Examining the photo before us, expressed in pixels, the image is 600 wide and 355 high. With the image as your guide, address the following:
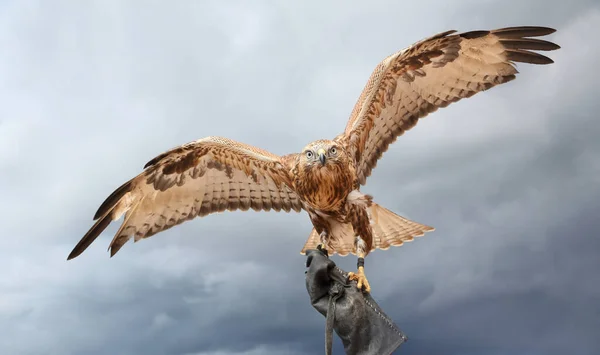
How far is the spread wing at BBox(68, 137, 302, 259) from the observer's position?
23.9 feet

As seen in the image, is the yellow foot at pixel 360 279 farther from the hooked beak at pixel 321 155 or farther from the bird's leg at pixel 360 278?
the hooked beak at pixel 321 155

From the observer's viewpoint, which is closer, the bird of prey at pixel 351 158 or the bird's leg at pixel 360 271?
the bird's leg at pixel 360 271

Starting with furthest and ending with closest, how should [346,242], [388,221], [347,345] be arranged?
[388,221] → [346,242] → [347,345]

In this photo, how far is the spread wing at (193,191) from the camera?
7.29 meters

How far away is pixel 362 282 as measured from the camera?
5.46 m

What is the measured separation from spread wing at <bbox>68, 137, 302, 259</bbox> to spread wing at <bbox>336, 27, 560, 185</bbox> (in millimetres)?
1279

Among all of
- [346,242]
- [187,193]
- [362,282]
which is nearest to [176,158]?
[187,193]

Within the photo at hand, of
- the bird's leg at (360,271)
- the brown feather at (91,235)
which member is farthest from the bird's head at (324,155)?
the brown feather at (91,235)

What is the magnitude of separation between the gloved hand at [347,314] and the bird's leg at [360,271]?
284 millimetres

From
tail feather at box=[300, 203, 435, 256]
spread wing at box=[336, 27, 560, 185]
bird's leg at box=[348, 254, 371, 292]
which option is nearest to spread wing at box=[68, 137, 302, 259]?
tail feather at box=[300, 203, 435, 256]

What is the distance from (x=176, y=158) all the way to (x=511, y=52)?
4.70m

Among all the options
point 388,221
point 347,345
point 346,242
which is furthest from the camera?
point 388,221

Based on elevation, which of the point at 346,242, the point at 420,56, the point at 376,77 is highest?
the point at 420,56

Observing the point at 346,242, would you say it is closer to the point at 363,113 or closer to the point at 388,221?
the point at 388,221
